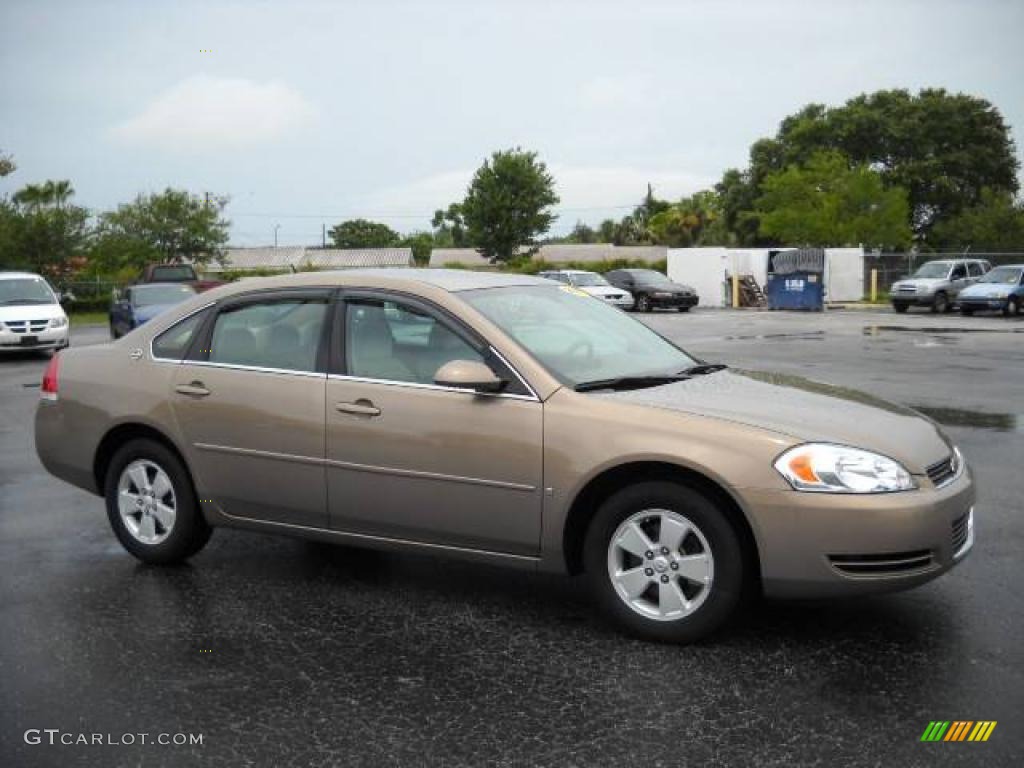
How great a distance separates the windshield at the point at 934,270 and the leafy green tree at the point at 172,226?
3388 centimetres

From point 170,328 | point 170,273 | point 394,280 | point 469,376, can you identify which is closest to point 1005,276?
point 170,273

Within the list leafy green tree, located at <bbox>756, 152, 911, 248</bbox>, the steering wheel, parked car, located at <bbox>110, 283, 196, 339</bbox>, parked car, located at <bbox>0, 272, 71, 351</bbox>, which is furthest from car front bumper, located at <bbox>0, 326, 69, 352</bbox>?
leafy green tree, located at <bbox>756, 152, 911, 248</bbox>

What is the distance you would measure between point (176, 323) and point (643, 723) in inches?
134

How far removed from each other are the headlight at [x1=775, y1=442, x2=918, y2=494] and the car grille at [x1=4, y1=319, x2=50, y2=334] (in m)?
18.8

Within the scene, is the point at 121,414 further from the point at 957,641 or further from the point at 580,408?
the point at 957,641

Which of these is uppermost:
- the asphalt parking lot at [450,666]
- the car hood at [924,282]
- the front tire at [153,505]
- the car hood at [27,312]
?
the car hood at [924,282]

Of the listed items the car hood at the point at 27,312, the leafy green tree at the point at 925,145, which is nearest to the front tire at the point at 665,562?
the car hood at the point at 27,312

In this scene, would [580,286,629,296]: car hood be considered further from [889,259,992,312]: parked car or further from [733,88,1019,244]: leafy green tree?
[733,88,1019,244]: leafy green tree

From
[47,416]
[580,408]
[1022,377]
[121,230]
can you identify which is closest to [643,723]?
[580,408]

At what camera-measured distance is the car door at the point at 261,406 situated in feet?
17.2

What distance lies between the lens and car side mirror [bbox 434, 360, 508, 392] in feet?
15.4

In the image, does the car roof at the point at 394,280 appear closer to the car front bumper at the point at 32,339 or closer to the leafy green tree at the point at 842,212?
the car front bumper at the point at 32,339

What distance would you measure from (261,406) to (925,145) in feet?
241

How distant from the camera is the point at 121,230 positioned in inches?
2069
